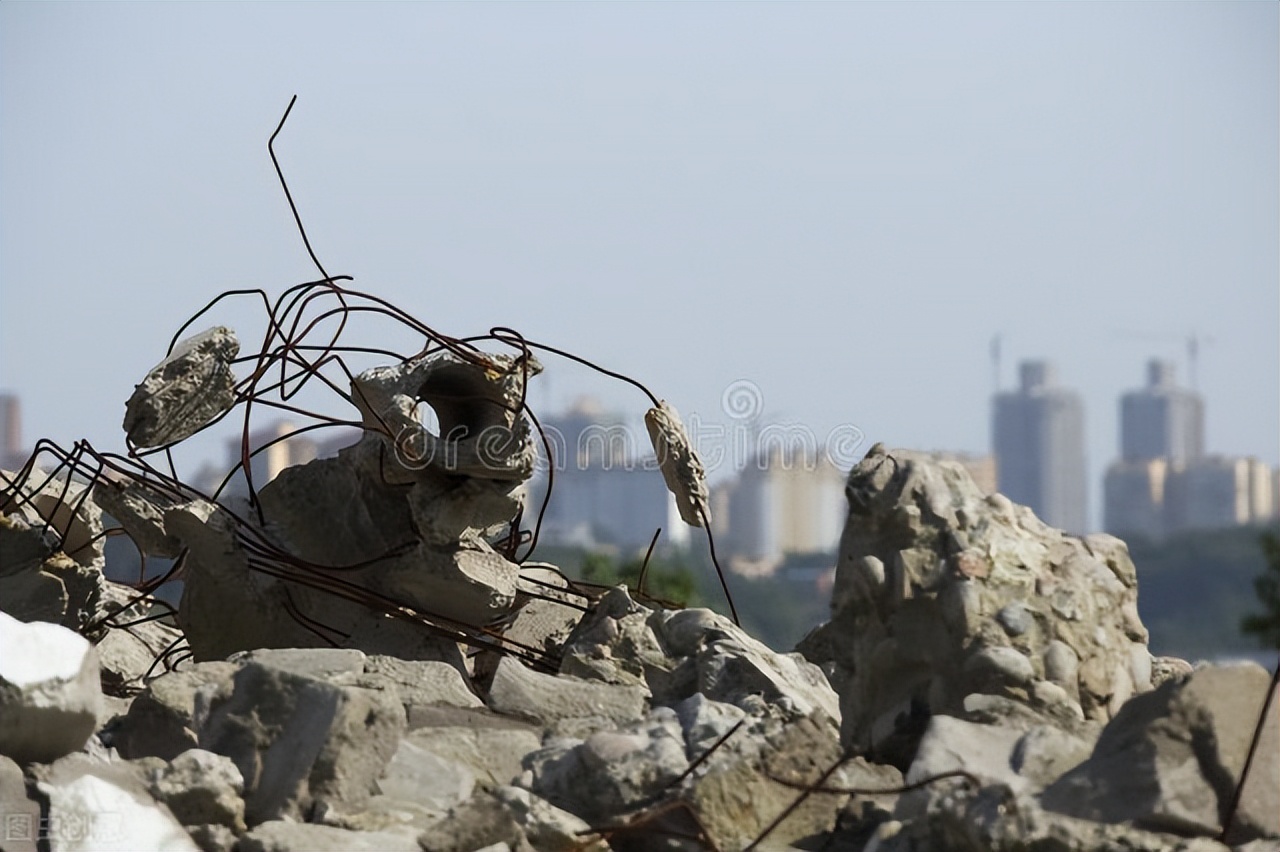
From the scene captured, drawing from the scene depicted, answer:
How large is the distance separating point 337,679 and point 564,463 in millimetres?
2076

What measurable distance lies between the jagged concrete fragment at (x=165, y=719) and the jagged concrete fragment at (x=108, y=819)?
550mm

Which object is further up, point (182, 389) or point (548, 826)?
point (182, 389)

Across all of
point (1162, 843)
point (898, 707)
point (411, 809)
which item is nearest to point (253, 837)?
point (411, 809)

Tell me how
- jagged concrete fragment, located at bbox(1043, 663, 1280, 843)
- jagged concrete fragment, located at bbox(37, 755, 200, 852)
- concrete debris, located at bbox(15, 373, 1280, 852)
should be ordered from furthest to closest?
jagged concrete fragment, located at bbox(37, 755, 200, 852), concrete debris, located at bbox(15, 373, 1280, 852), jagged concrete fragment, located at bbox(1043, 663, 1280, 843)

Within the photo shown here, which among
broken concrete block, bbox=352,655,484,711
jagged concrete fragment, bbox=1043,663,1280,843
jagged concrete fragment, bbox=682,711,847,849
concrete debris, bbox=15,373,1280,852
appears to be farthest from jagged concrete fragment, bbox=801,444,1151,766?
broken concrete block, bbox=352,655,484,711

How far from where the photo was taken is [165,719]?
4.92 m

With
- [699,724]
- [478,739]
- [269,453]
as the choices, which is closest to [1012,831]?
[699,724]

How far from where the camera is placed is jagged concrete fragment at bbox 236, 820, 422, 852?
4047 millimetres

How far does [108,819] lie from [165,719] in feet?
2.52

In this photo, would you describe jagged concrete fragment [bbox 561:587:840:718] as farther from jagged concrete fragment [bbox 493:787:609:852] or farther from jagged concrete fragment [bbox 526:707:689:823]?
jagged concrete fragment [bbox 493:787:609:852]

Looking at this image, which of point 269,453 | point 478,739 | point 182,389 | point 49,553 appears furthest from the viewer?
point 269,453

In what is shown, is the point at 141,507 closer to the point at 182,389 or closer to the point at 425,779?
the point at 182,389

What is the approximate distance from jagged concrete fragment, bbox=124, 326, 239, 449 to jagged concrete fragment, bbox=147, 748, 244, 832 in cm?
201

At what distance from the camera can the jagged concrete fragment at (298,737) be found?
4.33m
